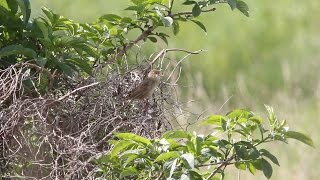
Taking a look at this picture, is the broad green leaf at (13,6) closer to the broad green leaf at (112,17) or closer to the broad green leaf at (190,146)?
the broad green leaf at (112,17)

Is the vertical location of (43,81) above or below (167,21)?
below

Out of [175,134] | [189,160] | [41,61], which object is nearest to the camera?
[189,160]

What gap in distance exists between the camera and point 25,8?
1.83 m

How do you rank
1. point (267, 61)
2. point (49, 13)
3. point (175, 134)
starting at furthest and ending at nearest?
point (267, 61)
point (49, 13)
point (175, 134)

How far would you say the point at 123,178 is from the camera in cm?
185

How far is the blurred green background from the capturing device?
4.71 metres

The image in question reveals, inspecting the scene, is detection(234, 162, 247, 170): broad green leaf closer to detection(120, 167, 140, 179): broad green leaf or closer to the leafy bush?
the leafy bush

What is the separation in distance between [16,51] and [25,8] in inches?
3.4

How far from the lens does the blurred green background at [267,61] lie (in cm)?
471

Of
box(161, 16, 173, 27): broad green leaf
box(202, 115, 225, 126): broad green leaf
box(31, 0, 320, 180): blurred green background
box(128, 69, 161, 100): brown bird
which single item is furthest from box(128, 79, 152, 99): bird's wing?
box(31, 0, 320, 180): blurred green background

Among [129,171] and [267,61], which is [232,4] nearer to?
[129,171]

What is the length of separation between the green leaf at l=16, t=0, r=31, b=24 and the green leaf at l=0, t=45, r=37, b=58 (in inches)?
2.4

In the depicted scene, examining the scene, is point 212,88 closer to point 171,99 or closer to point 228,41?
point 228,41

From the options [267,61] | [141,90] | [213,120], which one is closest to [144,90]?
[141,90]
